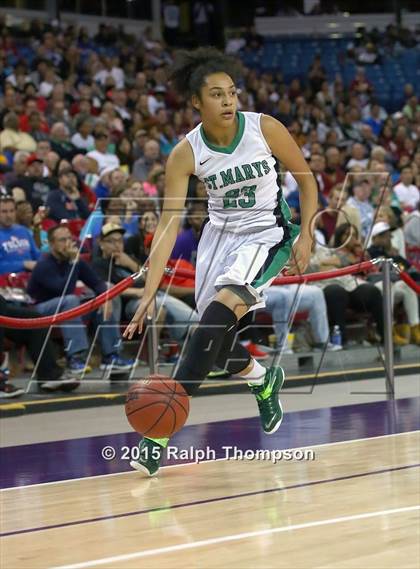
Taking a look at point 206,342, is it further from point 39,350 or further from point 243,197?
point 39,350

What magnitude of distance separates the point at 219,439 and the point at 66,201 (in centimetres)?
557

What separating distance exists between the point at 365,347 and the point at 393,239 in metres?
1.52

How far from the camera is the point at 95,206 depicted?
13539 mm

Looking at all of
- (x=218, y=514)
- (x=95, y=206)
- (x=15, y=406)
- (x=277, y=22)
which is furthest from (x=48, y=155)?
(x=277, y=22)

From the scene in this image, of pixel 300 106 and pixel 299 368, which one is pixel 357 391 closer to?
pixel 299 368

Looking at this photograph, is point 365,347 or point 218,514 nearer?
point 218,514

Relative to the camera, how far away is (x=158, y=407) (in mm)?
6855

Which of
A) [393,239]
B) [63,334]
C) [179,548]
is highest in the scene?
[393,239]

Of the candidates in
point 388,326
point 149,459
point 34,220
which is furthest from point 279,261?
point 34,220

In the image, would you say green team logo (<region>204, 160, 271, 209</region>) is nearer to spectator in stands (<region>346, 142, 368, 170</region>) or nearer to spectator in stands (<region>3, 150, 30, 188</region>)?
spectator in stands (<region>3, 150, 30, 188</region>)

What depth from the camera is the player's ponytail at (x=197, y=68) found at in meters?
7.15

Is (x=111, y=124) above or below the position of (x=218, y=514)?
above

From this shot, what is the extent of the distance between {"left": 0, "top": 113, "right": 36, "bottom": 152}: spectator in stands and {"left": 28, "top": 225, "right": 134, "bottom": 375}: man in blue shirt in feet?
14.9

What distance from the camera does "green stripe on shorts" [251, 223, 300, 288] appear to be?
708cm
